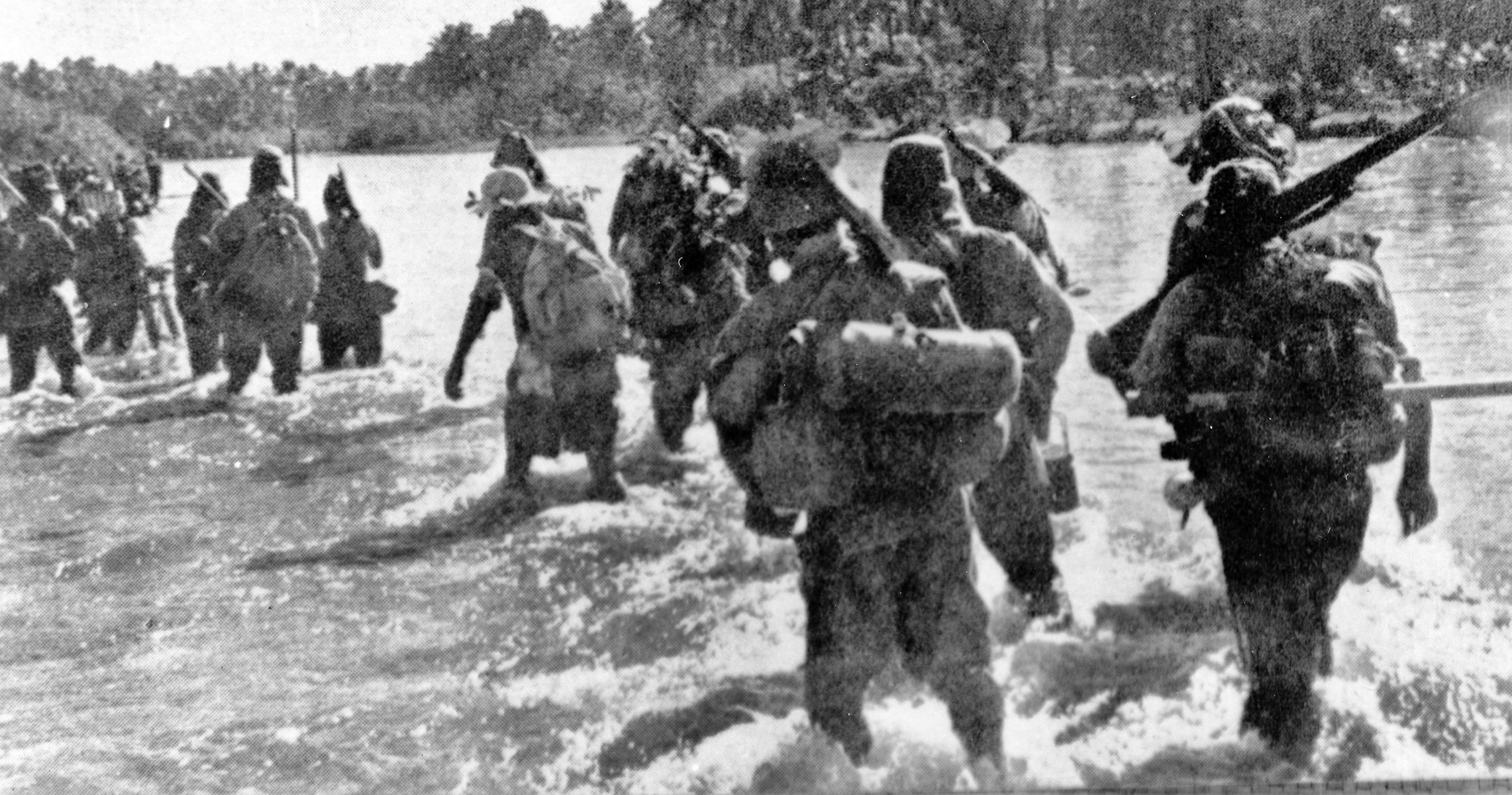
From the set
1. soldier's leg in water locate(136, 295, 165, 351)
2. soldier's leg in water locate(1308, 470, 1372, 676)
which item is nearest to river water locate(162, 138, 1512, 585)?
soldier's leg in water locate(1308, 470, 1372, 676)

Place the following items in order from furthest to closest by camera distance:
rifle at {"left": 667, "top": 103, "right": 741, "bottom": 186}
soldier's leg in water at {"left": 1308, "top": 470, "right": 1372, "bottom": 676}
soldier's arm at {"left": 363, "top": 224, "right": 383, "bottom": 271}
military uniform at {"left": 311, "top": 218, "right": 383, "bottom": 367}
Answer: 1. military uniform at {"left": 311, "top": 218, "right": 383, "bottom": 367}
2. soldier's arm at {"left": 363, "top": 224, "right": 383, "bottom": 271}
3. rifle at {"left": 667, "top": 103, "right": 741, "bottom": 186}
4. soldier's leg in water at {"left": 1308, "top": 470, "right": 1372, "bottom": 676}

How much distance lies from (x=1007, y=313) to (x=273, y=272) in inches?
174

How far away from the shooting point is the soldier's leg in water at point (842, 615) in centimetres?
434

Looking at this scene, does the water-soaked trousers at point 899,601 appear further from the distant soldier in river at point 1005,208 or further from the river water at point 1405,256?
the distant soldier in river at point 1005,208

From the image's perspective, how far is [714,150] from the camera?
5.87m

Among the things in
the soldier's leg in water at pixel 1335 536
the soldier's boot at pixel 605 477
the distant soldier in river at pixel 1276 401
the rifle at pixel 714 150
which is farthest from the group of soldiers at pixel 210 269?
the soldier's leg in water at pixel 1335 536

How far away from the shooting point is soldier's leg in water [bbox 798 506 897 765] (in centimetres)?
434

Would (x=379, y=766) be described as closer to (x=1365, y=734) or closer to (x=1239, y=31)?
(x=1365, y=734)

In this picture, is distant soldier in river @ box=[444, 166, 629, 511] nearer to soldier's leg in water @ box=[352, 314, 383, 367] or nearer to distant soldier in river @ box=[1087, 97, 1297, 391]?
soldier's leg in water @ box=[352, 314, 383, 367]

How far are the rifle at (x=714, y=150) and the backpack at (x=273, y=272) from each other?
198cm

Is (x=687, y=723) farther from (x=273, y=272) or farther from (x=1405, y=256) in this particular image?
(x=273, y=272)

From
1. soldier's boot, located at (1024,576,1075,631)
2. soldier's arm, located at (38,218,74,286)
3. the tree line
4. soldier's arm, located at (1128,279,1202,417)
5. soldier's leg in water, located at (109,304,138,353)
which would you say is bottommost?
→ soldier's boot, located at (1024,576,1075,631)

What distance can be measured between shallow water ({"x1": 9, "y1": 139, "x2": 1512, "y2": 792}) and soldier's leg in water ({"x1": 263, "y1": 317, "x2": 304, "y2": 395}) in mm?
1379

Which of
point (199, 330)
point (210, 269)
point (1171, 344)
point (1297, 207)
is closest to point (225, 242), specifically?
point (210, 269)
